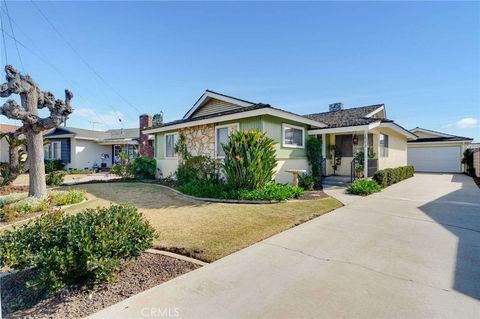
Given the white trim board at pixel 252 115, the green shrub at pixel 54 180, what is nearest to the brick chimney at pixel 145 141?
the green shrub at pixel 54 180

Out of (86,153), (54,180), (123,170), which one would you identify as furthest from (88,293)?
(86,153)

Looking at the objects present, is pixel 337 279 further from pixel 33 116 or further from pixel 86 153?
pixel 86 153

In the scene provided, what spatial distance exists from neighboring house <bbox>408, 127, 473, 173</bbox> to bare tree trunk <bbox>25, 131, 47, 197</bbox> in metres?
28.8

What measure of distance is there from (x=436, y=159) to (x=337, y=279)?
1049 inches

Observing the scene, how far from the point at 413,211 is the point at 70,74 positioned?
19.4 m

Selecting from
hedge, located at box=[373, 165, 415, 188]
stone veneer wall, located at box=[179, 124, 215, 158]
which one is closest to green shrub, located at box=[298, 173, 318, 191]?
hedge, located at box=[373, 165, 415, 188]

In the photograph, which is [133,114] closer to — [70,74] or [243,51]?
[70,74]

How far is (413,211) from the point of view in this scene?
282 inches

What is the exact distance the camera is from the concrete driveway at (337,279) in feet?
8.70

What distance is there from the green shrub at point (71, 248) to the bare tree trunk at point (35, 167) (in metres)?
5.87

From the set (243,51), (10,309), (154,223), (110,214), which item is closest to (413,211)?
(154,223)

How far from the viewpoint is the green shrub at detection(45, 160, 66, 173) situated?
68.0 ft

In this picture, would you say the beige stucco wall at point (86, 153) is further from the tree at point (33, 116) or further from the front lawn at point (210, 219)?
the tree at point (33, 116)

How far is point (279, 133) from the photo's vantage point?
11.0 meters
